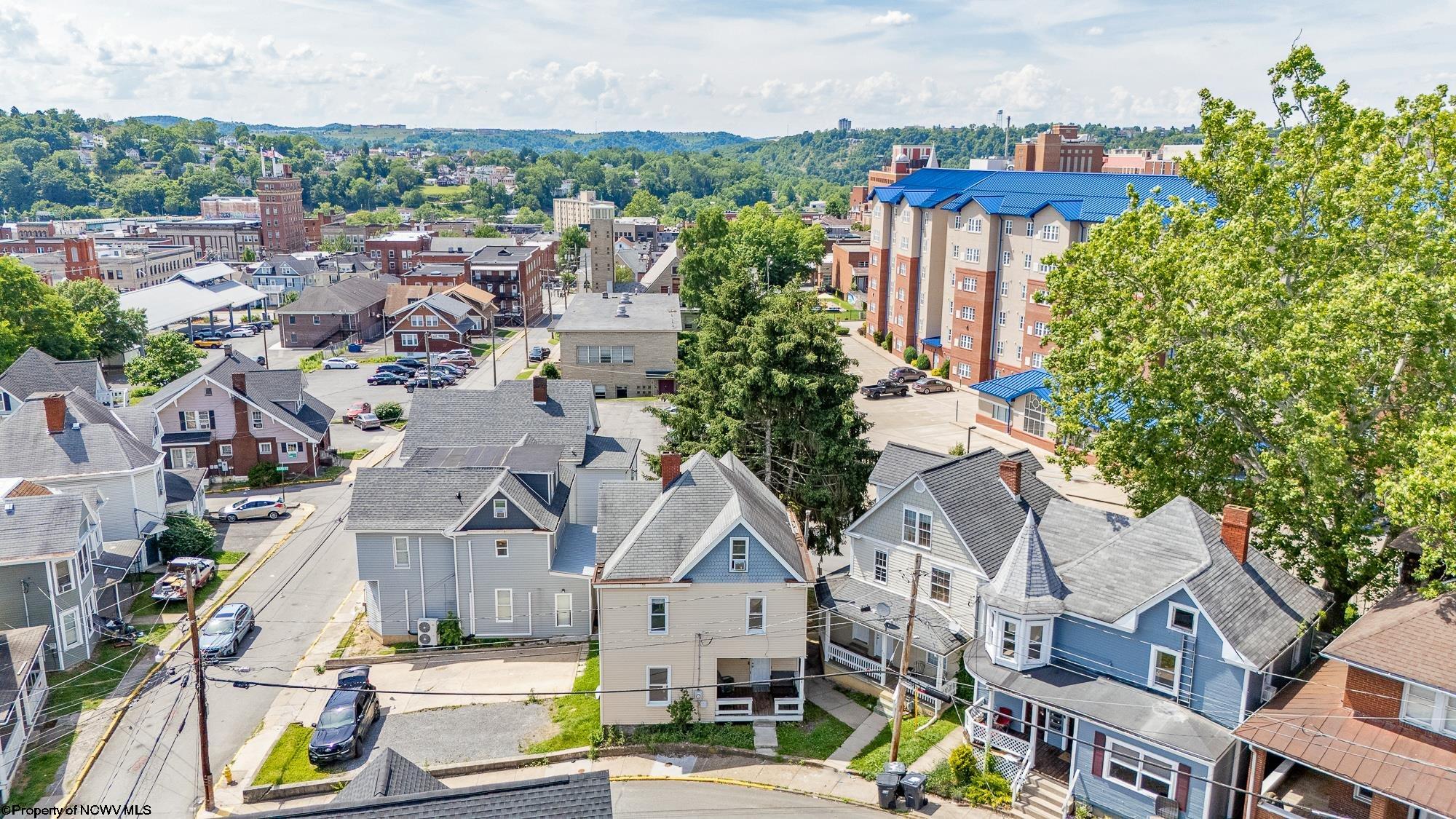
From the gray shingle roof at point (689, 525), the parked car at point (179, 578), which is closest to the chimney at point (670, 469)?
the gray shingle roof at point (689, 525)

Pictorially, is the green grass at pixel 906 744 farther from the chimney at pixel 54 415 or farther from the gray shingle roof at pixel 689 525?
the chimney at pixel 54 415

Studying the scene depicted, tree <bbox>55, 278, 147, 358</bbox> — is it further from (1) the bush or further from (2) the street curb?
(2) the street curb

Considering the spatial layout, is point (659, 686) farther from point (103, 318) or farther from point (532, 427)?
point (103, 318)

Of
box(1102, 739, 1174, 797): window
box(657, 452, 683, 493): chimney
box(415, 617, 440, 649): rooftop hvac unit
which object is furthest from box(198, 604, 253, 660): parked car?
box(1102, 739, 1174, 797): window

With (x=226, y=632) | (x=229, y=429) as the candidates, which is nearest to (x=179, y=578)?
(x=226, y=632)

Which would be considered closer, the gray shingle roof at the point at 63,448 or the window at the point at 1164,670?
the window at the point at 1164,670

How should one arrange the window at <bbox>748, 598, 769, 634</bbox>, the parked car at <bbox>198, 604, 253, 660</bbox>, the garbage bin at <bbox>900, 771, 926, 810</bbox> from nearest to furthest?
the garbage bin at <bbox>900, 771, 926, 810</bbox> → the window at <bbox>748, 598, 769, 634</bbox> → the parked car at <bbox>198, 604, 253, 660</bbox>
